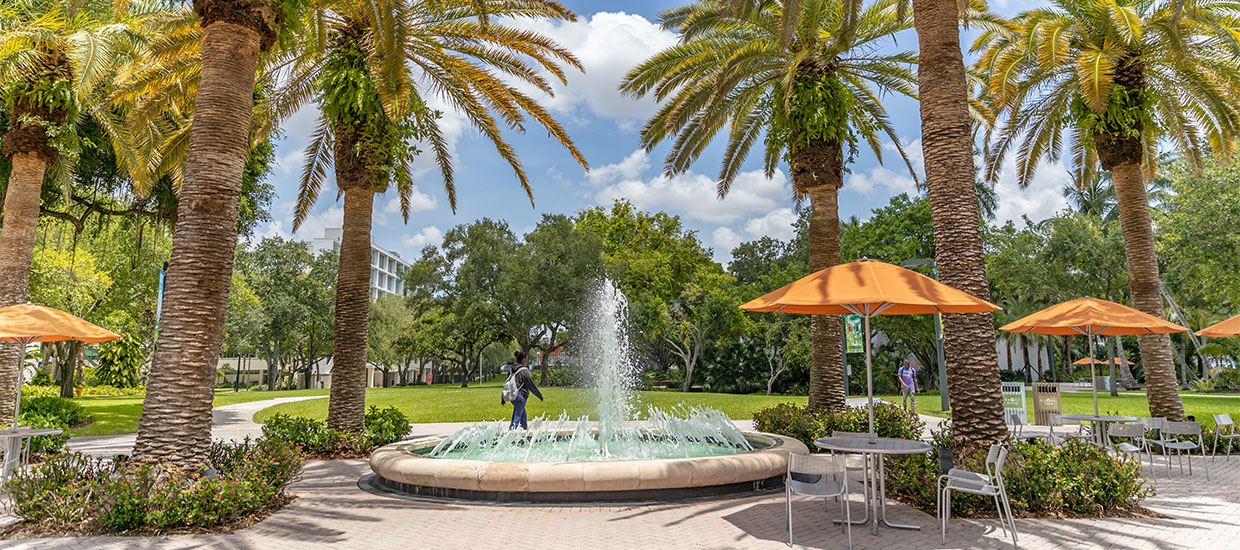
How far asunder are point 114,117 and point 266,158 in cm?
463

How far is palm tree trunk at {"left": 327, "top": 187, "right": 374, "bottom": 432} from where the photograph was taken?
1212 cm

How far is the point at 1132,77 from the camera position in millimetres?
12945

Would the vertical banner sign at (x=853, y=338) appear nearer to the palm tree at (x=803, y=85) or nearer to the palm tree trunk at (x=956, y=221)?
the palm tree at (x=803, y=85)

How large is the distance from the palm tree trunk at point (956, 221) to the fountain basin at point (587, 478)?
2.47 meters

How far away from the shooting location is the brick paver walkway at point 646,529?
6121 millimetres

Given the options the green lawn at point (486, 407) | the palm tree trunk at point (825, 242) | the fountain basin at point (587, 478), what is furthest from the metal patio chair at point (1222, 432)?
the green lawn at point (486, 407)

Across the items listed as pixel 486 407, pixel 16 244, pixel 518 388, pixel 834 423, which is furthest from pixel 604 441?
pixel 486 407

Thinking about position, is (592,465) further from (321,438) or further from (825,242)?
(825,242)

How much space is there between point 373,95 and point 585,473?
783cm

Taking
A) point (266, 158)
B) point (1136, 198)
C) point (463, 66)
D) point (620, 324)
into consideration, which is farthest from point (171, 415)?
point (620, 324)

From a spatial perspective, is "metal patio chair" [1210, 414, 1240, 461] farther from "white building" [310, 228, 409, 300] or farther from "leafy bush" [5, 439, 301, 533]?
"white building" [310, 228, 409, 300]

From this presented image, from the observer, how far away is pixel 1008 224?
132 feet

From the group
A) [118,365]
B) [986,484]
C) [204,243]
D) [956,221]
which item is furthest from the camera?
[118,365]

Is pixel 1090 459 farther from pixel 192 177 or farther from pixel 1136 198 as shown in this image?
pixel 192 177
